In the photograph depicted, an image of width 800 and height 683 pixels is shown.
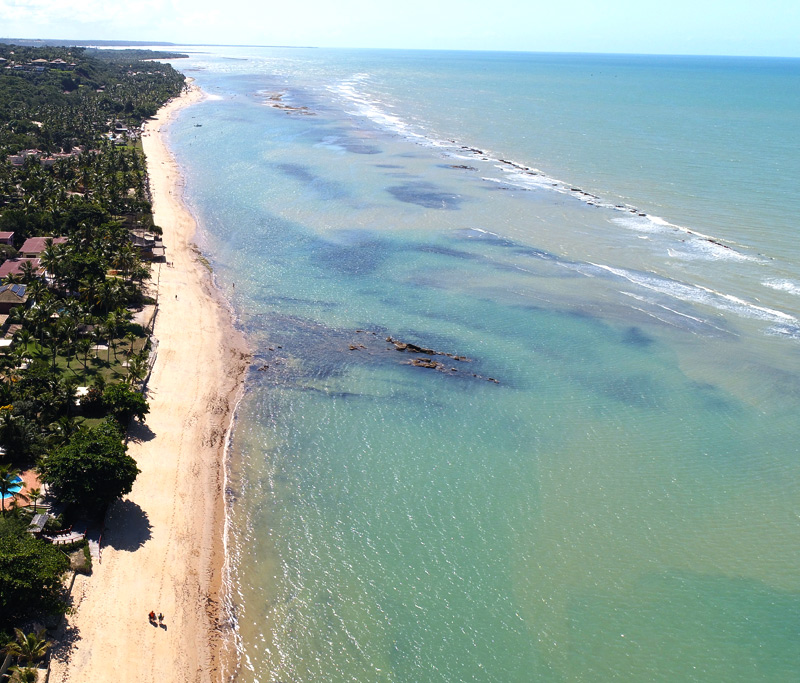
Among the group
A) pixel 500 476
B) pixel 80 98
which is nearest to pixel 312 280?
pixel 500 476

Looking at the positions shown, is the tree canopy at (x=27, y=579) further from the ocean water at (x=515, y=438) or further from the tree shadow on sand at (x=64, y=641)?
the ocean water at (x=515, y=438)

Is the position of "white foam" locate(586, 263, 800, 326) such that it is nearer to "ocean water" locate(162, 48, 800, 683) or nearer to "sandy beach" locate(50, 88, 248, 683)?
"ocean water" locate(162, 48, 800, 683)

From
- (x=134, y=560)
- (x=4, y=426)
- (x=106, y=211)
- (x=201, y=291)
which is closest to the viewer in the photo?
(x=134, y=560)

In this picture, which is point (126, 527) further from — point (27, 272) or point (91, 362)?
point (27, 272)

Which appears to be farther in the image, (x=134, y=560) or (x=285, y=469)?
(x=285, y=469)

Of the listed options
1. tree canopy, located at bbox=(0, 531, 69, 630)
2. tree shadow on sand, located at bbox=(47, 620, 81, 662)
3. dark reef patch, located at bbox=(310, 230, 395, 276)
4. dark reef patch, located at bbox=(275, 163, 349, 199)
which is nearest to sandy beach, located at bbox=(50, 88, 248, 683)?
tree shadow on sand, located at bbox=(47, 620, 81, 662)

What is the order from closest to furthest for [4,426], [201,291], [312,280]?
[4,426]
[201,291]
[312,280]

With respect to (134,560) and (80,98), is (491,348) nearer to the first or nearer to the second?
(134,560)
